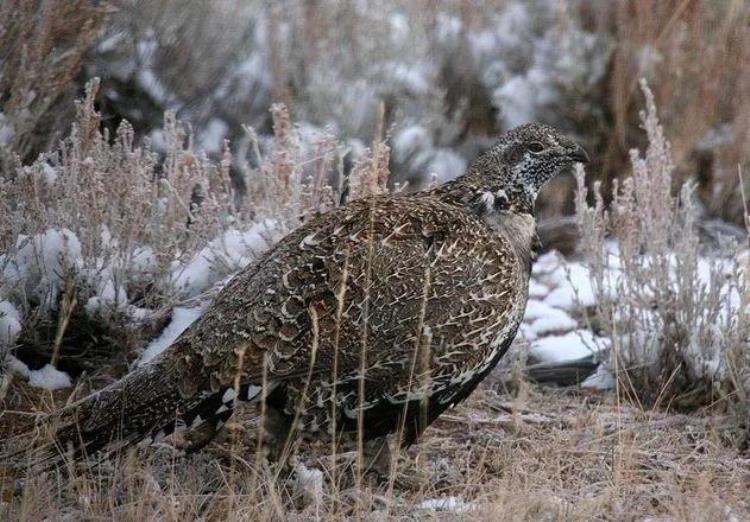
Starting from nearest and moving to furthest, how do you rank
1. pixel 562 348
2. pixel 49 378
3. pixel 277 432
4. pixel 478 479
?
pixel 277 432 < pixel 478 479 < pixel 49 378 < pixel 562 348

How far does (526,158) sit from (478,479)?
961 millimetres

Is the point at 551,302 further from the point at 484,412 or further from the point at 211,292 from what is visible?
the point at 211,292

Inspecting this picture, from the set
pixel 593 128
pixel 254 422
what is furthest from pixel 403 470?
pixel 593 128

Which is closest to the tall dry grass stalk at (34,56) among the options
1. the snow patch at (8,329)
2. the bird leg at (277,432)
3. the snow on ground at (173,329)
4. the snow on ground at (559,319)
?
the snow patch at (8,329)

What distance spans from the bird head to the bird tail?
3.44 ft

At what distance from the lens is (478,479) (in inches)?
132

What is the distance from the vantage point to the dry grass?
2949 millimetres

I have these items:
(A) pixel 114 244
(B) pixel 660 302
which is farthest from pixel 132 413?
(B) pixel 660 302

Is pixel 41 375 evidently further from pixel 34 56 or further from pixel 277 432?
pixel 34 56

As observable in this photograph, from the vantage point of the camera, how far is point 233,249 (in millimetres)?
4090

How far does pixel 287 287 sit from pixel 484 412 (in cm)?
117

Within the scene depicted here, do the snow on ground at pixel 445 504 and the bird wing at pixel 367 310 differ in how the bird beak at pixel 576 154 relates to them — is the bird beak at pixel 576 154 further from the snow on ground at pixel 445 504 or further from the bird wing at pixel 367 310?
the snow on ground at pixel 445 504

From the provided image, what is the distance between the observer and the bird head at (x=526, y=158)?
358cm

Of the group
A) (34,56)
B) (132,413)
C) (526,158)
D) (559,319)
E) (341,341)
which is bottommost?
(132,413)
